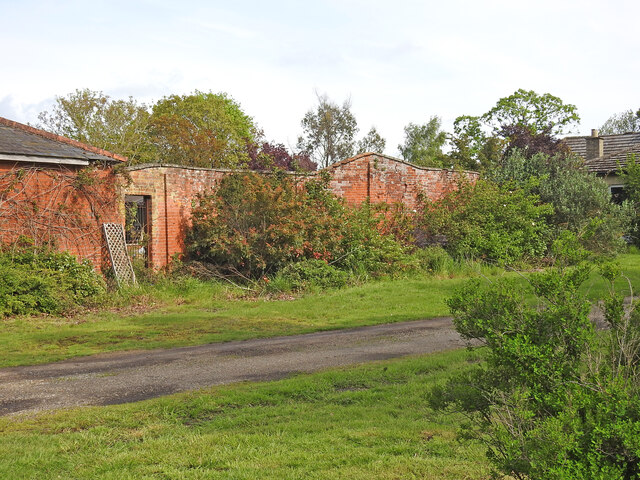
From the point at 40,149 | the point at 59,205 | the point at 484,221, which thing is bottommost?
the point at 484,221

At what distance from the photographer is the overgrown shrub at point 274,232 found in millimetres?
17016

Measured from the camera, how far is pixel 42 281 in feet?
44.6

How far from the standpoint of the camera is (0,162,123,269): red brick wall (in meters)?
14.8

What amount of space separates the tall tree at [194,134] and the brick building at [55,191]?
22.5 m

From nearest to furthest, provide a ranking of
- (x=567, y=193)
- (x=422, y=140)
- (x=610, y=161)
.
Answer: (x=567, y=193) < (x=610, y=161) < (x=422, y=140)

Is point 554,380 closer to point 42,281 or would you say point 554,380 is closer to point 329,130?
point 42,281

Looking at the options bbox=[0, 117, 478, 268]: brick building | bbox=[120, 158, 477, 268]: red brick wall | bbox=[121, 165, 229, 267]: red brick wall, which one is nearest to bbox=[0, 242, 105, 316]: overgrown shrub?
bbox=[0, 117, 478, 268]: brick building

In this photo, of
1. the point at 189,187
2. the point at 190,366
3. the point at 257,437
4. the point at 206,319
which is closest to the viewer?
the point at 257,437

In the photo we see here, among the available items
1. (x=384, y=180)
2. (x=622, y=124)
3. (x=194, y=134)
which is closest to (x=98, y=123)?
(x=194, y=134)

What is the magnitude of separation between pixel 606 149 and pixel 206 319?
3268 cm

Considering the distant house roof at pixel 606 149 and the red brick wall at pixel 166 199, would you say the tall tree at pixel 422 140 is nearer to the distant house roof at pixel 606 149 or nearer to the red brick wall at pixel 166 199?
the distant house roof at pixel 606 149

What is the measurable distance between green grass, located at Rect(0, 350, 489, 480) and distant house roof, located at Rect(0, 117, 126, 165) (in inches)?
385

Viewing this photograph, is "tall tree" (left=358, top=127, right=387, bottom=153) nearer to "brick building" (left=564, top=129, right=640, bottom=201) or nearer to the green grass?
"brick building" (left=564, top=129, right=640, bottom=201)

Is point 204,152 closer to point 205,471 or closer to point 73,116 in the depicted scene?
point 73,116
